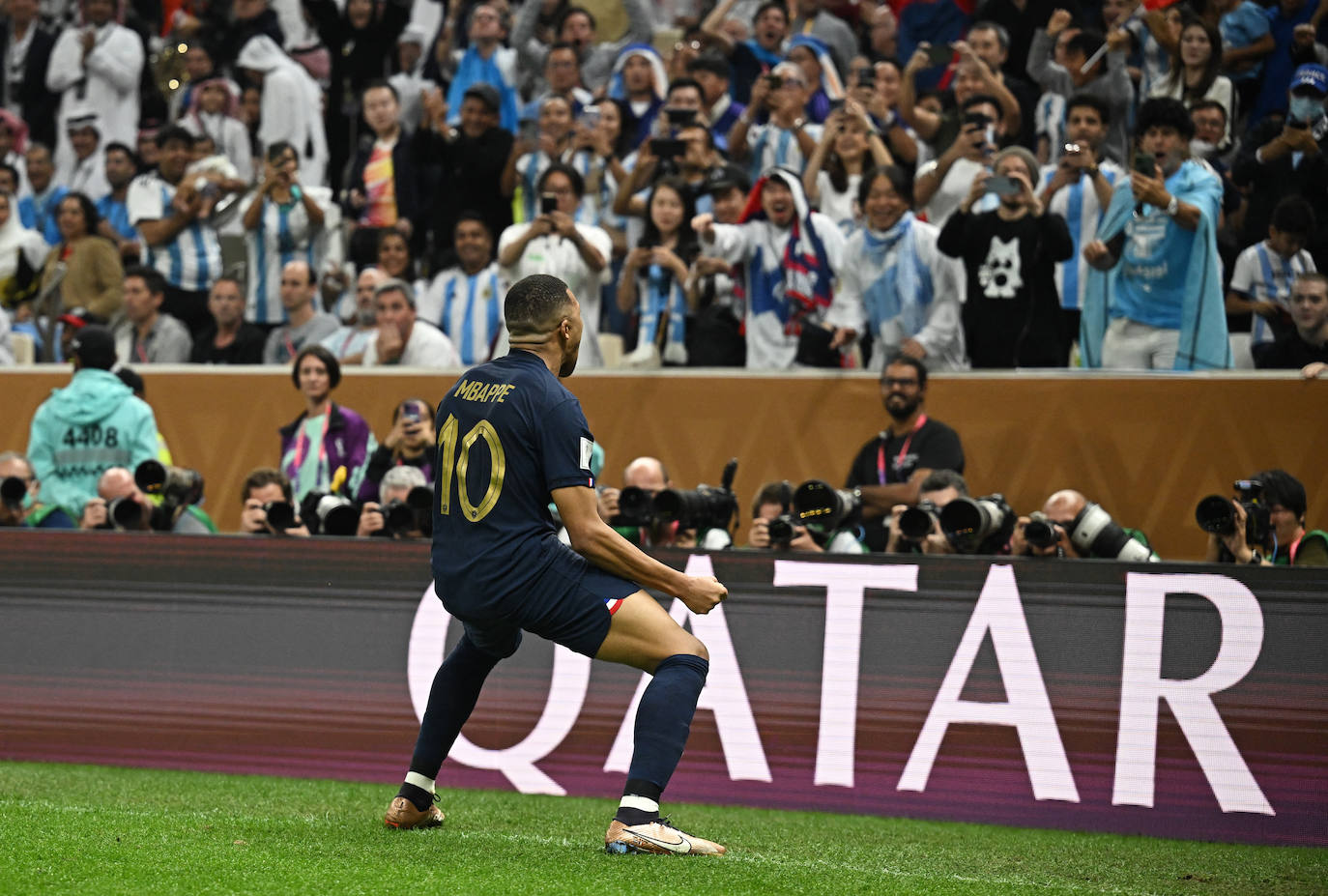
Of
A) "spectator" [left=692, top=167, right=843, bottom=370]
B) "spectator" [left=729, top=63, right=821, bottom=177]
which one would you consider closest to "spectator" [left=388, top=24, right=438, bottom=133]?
"spectator" [left=729, top=63, right=821, bottom=177]

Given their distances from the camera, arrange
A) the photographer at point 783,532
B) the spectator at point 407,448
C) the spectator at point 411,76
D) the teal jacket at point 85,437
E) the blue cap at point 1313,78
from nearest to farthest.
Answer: the photographer at point 783,532 < the spectator at point 407,448 < the blue cap at point 1313,78 < the teal jacket at point 85,437 < the spectator at point 411,76

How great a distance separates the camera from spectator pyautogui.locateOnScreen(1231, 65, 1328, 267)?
1030cm

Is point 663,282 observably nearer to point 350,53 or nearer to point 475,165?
point 475,165

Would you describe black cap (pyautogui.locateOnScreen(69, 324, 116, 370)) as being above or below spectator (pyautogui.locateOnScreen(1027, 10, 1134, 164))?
below

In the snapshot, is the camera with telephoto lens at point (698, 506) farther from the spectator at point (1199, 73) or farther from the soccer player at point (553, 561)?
the spectator at point (1199, 73)

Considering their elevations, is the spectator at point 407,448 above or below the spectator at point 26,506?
above

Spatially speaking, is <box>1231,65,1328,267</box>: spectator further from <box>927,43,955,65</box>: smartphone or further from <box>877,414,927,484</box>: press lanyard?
<box>927,43,955,65</box>: smartphone

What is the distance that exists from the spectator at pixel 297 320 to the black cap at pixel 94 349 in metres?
1.91

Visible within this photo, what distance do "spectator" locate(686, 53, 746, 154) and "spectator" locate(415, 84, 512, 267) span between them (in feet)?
5.04

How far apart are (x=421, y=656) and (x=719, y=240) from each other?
12.3 ft

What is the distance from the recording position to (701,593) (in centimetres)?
539

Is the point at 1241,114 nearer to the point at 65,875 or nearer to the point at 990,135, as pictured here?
the point at 990,135

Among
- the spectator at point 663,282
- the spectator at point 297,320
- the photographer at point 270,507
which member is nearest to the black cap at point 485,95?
the spectator at point 297,320

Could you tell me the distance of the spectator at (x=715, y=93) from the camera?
1273 centimetres
